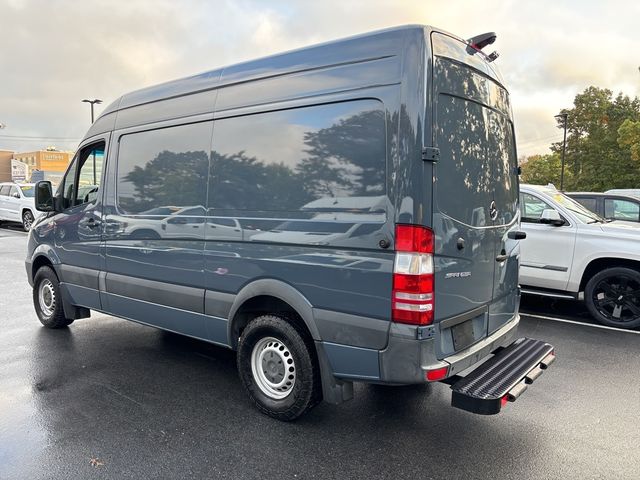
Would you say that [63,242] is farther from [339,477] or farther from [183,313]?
[339,477]

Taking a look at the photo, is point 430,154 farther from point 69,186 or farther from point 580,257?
point 580,257

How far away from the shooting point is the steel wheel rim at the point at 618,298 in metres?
6.21

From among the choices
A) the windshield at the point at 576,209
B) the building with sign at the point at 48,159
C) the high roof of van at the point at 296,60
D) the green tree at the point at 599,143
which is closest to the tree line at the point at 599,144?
the green tree at the point at 599,143

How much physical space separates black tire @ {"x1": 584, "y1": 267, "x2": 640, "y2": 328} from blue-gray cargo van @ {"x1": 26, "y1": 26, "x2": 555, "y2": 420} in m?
2.96

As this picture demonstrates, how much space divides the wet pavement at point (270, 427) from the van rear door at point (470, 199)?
0.71 meters

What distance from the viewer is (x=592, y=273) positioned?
6566 mm

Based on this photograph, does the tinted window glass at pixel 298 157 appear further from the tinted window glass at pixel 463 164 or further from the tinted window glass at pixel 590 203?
the tinted window glass at pixel 590 203

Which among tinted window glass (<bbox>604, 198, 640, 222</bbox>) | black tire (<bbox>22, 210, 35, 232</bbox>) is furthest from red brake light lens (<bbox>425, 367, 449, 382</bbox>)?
black tire (<bbox>22, 210, 35, 232</bbox>)

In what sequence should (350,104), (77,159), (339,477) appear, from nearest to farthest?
1. (339,477)
2. (350,104)
3. (77,159)

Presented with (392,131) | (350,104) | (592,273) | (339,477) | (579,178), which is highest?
(579,178)

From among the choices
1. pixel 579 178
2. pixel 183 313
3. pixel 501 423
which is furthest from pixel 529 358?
pixel 579 178

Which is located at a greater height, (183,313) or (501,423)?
(183,313)

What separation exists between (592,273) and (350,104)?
502 centimetres

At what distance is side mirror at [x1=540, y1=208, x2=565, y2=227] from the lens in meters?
6.50
